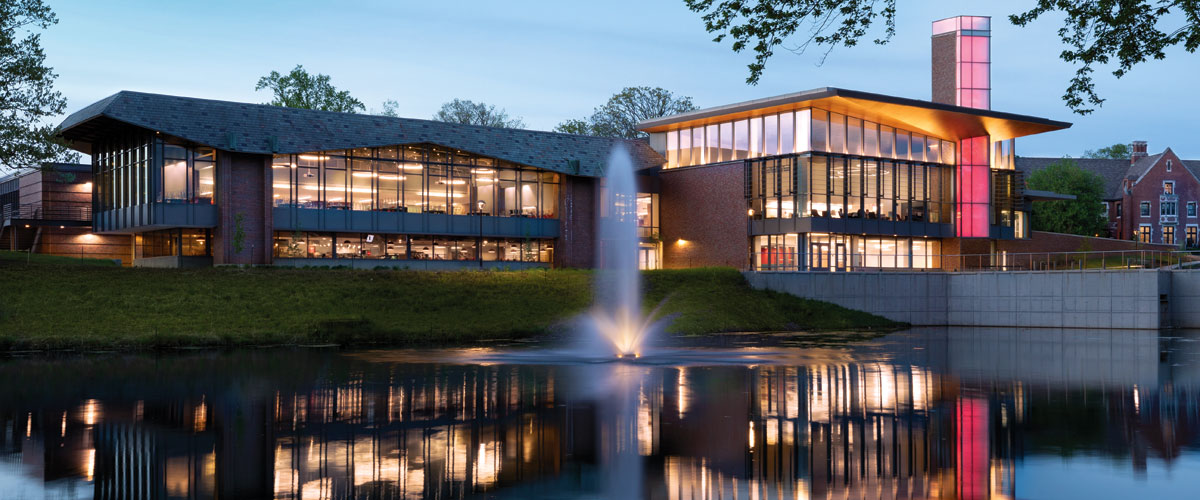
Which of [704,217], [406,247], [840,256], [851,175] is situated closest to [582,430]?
[406,247]

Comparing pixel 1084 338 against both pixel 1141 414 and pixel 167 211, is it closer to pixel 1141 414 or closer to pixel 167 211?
pixel 1141 414

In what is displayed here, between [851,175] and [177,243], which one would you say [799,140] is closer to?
[851,175]

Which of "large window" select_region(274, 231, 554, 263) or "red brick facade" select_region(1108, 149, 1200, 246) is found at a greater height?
"red brick facade" select_region(1108, 149, 1200, 246)

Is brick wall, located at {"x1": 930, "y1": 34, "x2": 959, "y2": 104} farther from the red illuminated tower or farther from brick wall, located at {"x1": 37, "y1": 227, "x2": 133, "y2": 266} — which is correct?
brick wall, located at {"x1": 37, "y1": 227, "x2": 133, "y2": 266}

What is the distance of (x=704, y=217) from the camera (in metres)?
60.3

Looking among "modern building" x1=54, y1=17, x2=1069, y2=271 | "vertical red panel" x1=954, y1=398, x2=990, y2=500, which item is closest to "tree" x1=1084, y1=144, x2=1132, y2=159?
"modern building" x1=54, y1=17, x2=1069, y2=271

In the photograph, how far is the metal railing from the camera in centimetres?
4594

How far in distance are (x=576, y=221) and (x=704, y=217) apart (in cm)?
764

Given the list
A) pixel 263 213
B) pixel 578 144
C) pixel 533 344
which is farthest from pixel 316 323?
pixel 578 144

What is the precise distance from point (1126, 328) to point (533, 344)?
27.8m

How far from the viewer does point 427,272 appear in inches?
1759

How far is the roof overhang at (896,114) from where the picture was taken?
53.9 m

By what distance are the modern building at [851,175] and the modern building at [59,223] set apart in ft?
115

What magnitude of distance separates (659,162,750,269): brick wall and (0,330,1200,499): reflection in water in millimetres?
34979
